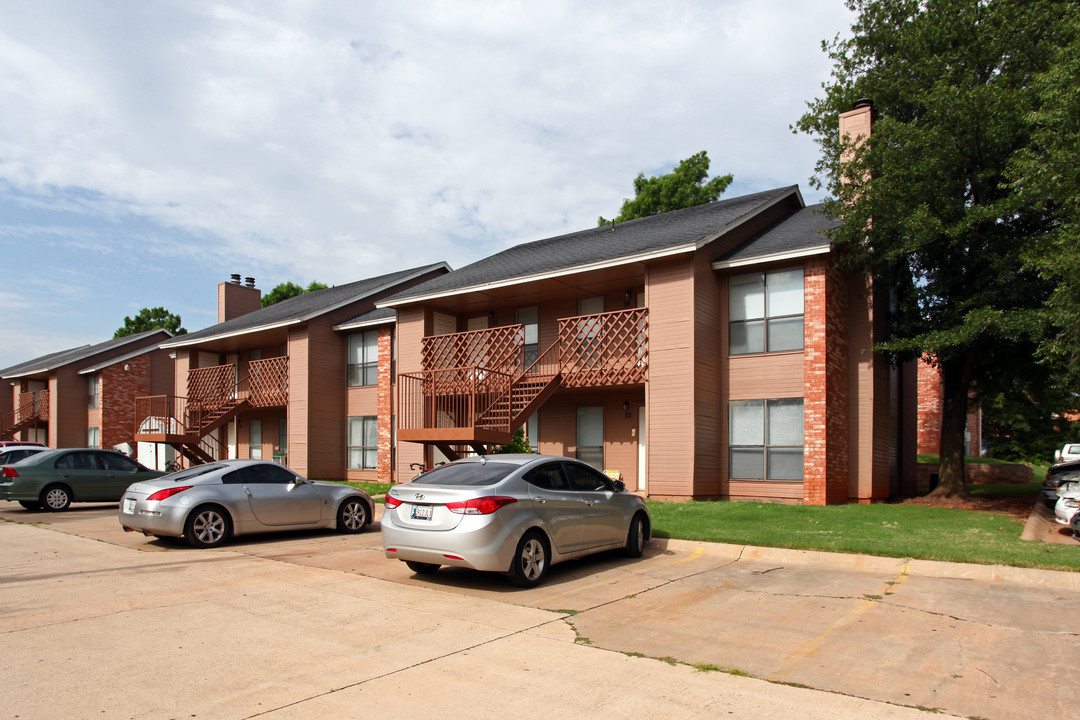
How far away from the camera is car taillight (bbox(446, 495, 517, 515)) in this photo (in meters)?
8.18

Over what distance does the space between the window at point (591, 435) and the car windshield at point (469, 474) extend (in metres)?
10.8

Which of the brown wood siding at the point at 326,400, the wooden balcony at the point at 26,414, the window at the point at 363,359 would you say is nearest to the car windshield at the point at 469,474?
the window at the point at 363,359

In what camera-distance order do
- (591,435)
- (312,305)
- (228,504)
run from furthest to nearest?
(312,305), (591,435), (228,504)

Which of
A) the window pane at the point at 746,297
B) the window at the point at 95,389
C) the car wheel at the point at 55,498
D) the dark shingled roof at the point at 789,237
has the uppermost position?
the dark shingled roof at the point at 789,237

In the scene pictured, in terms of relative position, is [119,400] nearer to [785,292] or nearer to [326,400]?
[326,400]

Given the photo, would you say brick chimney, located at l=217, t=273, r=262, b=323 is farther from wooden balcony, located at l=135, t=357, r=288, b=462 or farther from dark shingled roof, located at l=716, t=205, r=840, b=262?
dark shingled roof, located at l=716, t=205, r=840, b=262

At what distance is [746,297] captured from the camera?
18.1 meters

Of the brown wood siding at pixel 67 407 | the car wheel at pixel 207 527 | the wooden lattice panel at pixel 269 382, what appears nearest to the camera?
the car wheel at pixel 207 527

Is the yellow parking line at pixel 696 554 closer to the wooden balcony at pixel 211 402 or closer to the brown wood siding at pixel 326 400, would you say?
the brown wood siding at pixel 326 400

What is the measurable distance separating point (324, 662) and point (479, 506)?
273 cm

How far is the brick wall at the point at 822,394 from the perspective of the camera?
16.5 m

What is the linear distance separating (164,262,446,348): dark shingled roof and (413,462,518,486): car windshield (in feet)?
59.6

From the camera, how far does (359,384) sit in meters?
26.8

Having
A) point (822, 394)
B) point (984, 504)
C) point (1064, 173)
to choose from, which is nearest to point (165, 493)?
point (822, 394)
